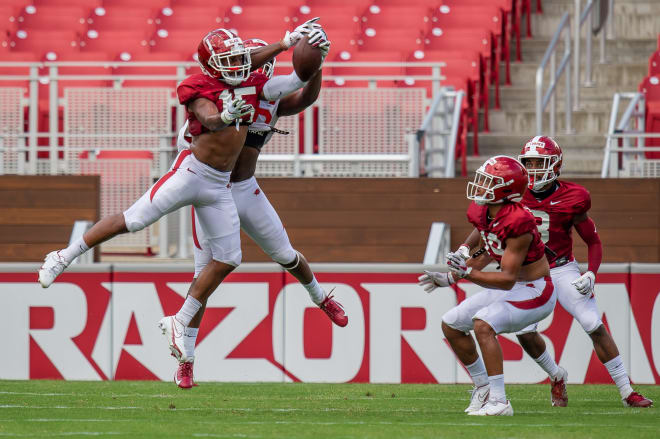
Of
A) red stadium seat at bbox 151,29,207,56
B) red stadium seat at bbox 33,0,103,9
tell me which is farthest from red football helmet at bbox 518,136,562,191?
red stadium seat at bbox 33,0,103,9

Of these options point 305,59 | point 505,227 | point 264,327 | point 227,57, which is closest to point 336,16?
point 264,327

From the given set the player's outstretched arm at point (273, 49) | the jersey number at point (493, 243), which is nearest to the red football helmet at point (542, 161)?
the jersey number at point (493, 243)

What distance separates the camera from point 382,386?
10.1m

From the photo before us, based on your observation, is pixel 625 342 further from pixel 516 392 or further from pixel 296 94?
pixel 296 94

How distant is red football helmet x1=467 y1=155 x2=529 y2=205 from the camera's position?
7.46 m

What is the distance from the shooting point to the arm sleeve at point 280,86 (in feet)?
25.8

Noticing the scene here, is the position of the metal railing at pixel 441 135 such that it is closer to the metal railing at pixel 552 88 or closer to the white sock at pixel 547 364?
the metal railing at pixel 552 88

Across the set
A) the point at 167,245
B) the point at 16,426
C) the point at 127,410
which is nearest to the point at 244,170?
the point at 127,410

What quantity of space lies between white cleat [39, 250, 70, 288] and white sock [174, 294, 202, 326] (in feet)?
2.56

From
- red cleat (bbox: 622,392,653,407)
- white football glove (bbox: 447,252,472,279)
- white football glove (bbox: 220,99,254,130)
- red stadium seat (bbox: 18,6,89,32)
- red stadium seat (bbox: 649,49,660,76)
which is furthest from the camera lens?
red stadium seat (bbox: 18,6,89,32)

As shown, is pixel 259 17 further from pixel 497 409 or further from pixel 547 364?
pixel 497 409

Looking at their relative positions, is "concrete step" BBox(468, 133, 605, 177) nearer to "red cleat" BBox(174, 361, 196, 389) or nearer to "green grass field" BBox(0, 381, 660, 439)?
"green grass field" BBox(0, 381, 660, 439)

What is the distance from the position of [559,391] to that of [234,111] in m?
2.86

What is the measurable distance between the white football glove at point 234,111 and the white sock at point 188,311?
120cm
